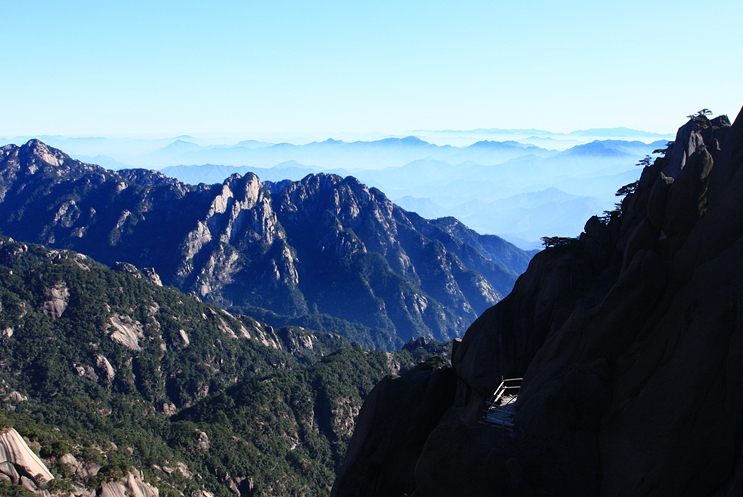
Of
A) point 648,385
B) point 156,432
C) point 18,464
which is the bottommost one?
point 156,432

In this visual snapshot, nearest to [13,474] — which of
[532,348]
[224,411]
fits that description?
[532,348]

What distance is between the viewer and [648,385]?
27.2 meters

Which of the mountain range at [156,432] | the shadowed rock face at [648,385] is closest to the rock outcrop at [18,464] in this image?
the mountain range at [156,432]

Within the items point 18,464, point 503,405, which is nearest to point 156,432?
point 18,464

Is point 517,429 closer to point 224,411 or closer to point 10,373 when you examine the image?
point 224,411

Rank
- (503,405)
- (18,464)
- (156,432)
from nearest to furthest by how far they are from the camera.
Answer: (503,405), (18,464), (156,432)

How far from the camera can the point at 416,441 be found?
41.9m

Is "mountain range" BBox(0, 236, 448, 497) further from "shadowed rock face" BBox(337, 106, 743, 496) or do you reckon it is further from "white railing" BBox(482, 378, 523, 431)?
"shadowed rock face" BBox(337, 106, 743, 496)

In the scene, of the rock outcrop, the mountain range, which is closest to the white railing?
the mountain range

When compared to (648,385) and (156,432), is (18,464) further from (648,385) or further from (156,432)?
(648,385)

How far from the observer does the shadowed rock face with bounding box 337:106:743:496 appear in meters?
24.5

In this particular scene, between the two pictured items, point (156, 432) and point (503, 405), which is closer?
point (503, 405)

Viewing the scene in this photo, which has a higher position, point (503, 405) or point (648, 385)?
point (648, 385)

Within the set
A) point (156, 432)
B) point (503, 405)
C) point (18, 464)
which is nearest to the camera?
point (503, 405)
